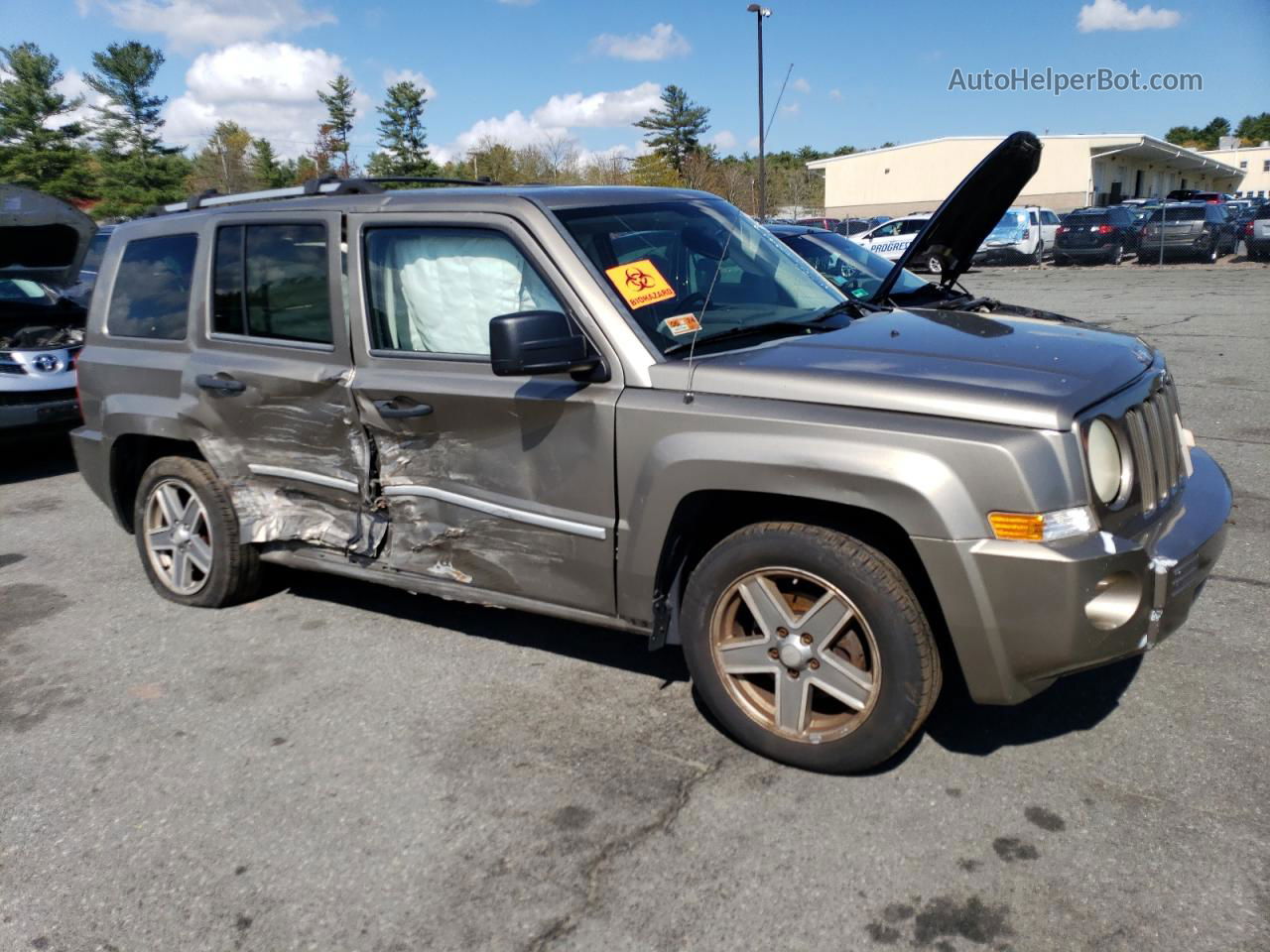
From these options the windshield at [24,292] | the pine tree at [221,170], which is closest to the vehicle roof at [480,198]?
the windshield at [24,292]

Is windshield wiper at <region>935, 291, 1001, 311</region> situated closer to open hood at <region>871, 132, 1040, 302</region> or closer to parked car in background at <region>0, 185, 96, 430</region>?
open hood at <region>871, 132, 1040, 302</region>

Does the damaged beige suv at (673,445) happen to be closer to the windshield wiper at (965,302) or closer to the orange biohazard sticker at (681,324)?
the orange biohazard sticker at (681,324)

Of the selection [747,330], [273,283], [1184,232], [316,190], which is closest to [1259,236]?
[1184,232]

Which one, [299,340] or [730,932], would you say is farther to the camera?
[299,340]

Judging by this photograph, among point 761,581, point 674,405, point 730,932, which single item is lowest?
point 730,932

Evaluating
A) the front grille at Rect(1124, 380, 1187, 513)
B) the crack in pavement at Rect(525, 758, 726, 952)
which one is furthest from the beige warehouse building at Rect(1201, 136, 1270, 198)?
the crack in pavement at Rect(525, 758, 726, 952)

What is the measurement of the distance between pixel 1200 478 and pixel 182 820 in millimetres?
3570

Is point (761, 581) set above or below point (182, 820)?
above

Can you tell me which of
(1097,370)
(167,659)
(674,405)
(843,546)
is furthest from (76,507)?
(1097,370)

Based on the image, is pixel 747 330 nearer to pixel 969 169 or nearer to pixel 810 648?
pixel 810 648

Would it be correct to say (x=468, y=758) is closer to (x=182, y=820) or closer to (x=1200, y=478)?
(x=182, y=820)

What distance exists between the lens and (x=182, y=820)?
326 centimetres

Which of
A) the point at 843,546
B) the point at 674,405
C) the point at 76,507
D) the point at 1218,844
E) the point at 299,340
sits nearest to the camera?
the point at 1218,844

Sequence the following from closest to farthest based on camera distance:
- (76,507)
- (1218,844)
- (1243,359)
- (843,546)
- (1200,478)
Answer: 1. (1218,844)
2. (843,546)
3. (1200,478)
4. (76,507)
5. (1243,359)
